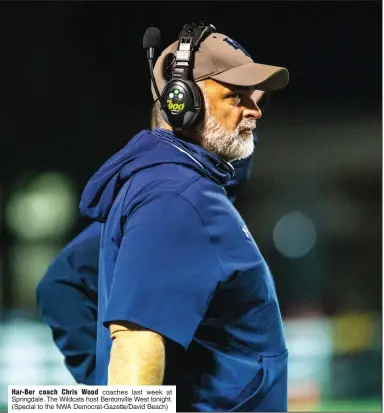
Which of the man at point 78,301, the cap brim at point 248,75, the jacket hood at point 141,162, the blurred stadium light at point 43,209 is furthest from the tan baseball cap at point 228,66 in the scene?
the blurred stadium light at point 43,209

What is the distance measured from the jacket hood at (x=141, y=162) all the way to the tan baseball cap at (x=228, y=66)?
123 mm

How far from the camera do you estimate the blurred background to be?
211 centimetres

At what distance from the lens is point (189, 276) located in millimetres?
1060

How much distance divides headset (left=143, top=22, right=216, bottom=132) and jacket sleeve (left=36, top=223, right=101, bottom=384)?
511mm

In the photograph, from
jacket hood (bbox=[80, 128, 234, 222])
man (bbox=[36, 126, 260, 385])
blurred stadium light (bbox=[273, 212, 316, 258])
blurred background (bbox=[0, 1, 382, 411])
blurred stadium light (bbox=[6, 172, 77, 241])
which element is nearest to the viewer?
jacket hood (bbox=[80, 128, 234, 222])

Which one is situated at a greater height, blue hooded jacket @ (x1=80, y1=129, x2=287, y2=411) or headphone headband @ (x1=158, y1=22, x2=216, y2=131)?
headphone headband @ (x1=158, y1=22, x2=216, y2=131)

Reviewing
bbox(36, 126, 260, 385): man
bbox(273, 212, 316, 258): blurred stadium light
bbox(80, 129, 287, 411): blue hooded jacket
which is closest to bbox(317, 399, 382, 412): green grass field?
bbox(273, 212, 316, 258): blurred stadium light

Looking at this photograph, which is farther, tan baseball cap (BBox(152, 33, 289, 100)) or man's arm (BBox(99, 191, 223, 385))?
tan baseball cap (BBox(152, 33, 289, 100))

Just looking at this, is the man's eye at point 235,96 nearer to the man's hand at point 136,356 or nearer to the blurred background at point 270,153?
the man's hand at point 136,356

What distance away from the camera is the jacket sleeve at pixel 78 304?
5.44ft

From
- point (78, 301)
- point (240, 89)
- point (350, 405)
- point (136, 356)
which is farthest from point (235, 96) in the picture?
point (350, 405)

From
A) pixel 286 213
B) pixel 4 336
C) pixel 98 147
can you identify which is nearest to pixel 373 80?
pixel 286 213

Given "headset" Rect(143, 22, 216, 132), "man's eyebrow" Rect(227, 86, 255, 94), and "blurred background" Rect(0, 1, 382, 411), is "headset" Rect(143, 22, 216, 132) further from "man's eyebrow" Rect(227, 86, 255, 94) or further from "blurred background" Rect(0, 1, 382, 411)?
"blurred background" Rect(0, 1, 382, 411)

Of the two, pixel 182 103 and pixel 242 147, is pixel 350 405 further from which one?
pixel 182 103
